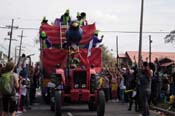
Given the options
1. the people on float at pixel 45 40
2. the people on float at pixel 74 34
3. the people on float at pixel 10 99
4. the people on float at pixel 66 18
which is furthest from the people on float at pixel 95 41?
the people on float at pixel 10 99

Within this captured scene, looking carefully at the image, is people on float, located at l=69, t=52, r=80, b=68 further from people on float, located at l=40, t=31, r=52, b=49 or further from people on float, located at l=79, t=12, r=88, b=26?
people on float, located at l=79, t=12, r=88, b=26

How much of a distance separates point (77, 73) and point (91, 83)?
64 cm

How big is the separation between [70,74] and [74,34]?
199 centimetres

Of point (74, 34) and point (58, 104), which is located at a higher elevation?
point (74, 34)

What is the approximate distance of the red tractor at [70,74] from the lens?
701 inches

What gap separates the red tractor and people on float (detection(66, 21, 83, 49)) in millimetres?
351

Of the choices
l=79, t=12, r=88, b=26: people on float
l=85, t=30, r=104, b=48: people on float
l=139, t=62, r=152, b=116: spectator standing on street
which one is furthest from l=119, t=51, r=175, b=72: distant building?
l=139, t=62, r=152, b=116: spectator standing on street

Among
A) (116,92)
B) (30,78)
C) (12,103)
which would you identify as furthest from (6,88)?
(116,92)

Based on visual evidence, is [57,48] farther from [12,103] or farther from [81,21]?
[12,103]

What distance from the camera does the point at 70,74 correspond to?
18.7m

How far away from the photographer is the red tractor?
58.4 feet

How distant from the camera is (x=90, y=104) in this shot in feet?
63.8

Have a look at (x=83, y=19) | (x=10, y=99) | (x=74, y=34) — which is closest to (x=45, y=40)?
(x=83, y=19)

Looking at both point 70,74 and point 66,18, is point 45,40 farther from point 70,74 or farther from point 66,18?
point 70,74
